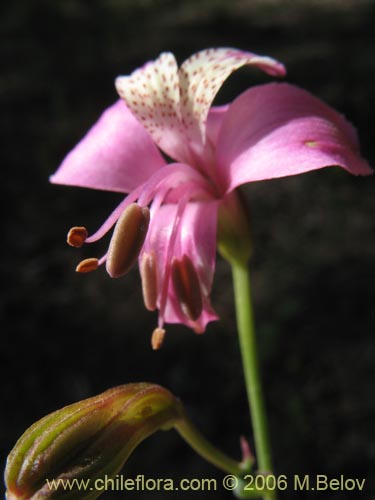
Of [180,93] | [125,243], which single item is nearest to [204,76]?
[180,93]

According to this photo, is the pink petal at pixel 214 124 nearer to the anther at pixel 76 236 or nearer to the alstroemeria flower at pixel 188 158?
the alstroemeria flower at pixel 188 158

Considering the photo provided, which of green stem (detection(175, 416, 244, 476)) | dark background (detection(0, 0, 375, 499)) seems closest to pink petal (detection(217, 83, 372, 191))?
green stem (detection(175, 416, 244, 476))

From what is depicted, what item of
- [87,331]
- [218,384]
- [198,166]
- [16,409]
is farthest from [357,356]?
[198,166]

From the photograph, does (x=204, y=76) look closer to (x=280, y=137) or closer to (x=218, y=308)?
(x=280, y=137)

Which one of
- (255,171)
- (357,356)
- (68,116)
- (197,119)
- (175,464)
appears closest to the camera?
(255,171)

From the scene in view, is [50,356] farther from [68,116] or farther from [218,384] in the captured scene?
[68,116]
